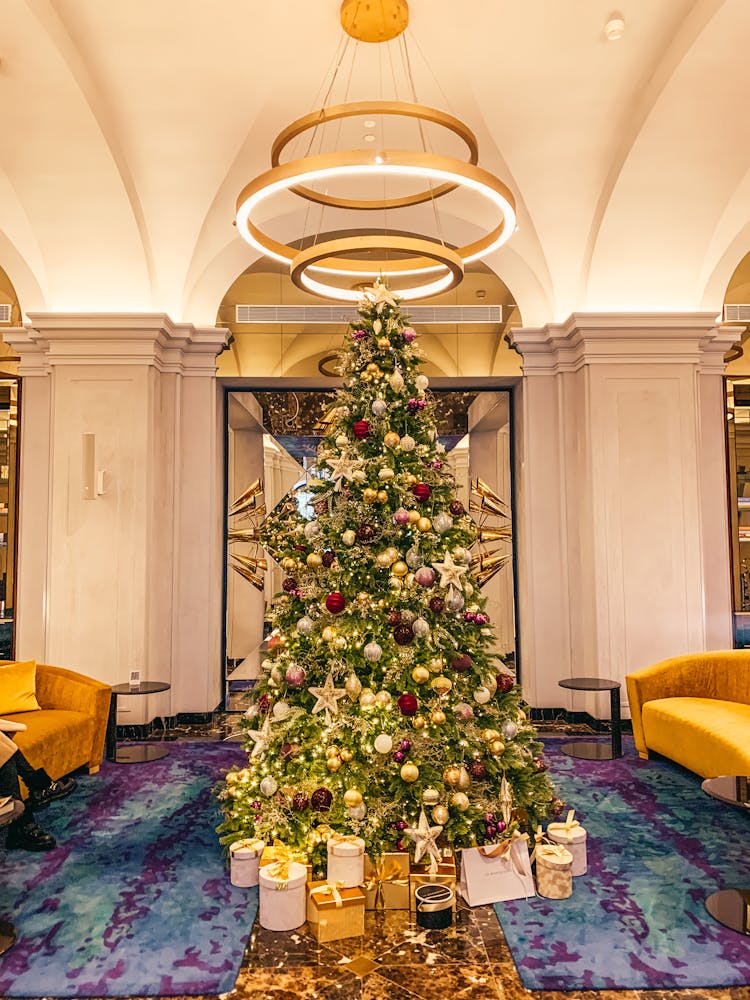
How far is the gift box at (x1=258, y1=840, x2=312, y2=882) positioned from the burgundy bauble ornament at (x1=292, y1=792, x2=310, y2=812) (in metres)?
0.20

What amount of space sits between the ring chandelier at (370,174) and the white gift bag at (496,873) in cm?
297

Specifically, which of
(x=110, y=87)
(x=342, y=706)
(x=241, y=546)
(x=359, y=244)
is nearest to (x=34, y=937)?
(x=342, y=706)

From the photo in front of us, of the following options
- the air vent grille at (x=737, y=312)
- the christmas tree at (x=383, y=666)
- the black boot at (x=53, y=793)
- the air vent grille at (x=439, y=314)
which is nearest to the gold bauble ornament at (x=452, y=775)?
the christmas tree at (x=383, y=666)

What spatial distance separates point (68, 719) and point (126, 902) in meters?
1.90

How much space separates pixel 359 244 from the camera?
177 inches

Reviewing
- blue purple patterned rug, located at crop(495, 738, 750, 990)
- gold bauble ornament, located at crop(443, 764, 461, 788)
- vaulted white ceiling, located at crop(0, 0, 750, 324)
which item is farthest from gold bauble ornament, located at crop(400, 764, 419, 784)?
vaulted white ceiling, located at crop(0, 0, 750, 324)

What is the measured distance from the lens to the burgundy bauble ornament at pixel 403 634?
3619mm

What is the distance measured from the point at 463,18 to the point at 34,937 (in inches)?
216

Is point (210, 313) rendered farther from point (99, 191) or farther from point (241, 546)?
point (241, 546)

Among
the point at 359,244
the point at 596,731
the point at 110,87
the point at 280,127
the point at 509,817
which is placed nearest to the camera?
the point at 509,817

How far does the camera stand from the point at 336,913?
10.2 feet

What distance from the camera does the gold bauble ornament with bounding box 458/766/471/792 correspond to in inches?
138

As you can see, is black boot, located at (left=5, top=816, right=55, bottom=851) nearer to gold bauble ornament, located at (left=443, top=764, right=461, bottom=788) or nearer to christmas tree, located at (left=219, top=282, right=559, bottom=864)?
christmas tree, located at (left=219, top=282, right=559, bottom=864)

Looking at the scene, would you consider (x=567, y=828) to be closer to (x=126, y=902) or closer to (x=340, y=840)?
(x=340, y=840)
